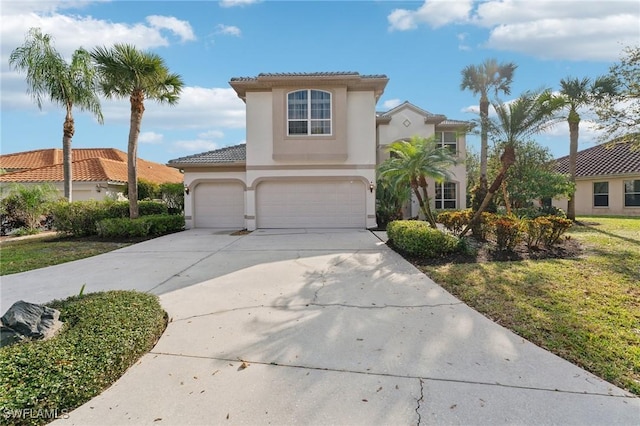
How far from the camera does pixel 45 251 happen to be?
33.4ft

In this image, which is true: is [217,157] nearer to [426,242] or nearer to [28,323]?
[426,242]

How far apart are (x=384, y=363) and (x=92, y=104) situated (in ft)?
61.7

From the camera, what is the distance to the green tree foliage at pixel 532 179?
1452 cm

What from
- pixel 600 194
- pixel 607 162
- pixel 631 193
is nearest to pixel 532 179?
pixel 631 193

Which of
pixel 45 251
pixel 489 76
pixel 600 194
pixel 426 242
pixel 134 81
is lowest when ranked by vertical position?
pixel 45 251

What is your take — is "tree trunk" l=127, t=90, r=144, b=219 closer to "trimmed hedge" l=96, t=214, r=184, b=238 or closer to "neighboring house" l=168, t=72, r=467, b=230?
"trimmed hedge" l=96, t=214, r=184, b=238

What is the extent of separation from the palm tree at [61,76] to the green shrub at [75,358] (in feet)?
49.9

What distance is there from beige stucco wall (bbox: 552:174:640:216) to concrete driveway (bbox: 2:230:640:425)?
66.1 feet

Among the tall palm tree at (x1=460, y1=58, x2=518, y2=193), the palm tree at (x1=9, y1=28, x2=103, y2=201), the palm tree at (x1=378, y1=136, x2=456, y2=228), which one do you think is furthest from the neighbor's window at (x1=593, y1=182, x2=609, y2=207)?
the palm tree at (x1=9, y1=28, x2=103, y2=201)

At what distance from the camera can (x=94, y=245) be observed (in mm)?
11203

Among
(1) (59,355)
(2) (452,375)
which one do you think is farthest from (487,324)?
(1) (59,355)

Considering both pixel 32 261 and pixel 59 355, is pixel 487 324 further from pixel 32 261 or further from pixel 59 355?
pixel 32 261

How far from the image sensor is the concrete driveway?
2.62 meters

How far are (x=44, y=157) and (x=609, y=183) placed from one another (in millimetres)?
44170
